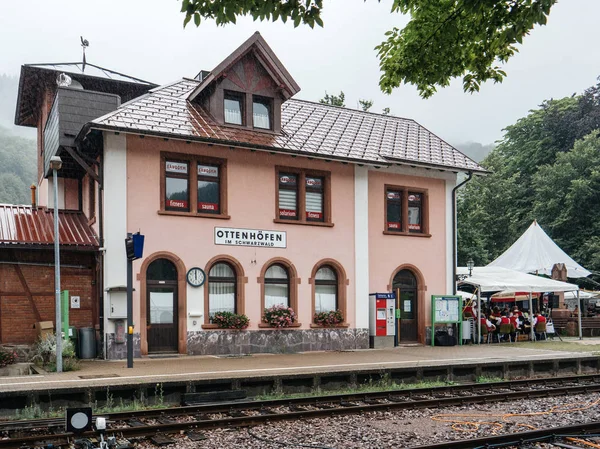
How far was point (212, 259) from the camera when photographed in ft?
67.2

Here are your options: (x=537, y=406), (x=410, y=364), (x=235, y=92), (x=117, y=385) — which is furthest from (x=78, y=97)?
(x=537, y=406)

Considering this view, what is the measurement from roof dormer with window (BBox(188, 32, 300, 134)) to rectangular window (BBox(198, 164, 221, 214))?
1.63 m

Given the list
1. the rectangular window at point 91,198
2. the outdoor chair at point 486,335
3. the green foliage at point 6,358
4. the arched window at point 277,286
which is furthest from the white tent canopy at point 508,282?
the green foliage at point 6,358

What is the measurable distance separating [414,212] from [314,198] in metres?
4.49

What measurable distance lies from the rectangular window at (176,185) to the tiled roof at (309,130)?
110 centimetres

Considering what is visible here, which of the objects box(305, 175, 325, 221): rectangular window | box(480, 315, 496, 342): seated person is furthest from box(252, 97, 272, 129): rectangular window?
box(480, 315, 496, 342): seated person

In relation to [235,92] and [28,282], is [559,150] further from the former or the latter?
[28,282]

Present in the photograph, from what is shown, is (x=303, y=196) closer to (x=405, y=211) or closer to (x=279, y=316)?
(x=279, y=316)

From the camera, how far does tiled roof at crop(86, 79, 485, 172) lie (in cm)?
1986

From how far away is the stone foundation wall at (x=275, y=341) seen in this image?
65.6ft

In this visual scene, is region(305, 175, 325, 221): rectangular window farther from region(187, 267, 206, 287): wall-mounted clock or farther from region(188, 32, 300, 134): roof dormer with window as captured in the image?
region(187, 267, 206, 287): wall-mounted clock

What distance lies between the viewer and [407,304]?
24703mm

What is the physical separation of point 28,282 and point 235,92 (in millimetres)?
8471

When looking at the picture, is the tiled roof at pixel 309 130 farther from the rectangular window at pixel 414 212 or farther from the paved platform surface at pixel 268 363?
the paved platform surface at pixel 268 363
